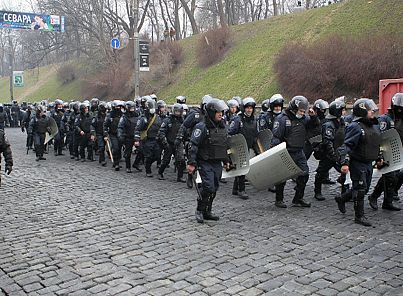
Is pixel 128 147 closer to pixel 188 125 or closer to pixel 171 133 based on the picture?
pixel 171 133

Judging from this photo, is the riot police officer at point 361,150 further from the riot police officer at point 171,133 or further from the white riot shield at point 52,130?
the white riot shield at point 52,130

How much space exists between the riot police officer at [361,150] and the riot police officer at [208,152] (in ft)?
5.97

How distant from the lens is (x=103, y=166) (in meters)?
13.8

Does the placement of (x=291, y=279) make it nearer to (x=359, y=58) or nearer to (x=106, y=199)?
(x=106, y=199)

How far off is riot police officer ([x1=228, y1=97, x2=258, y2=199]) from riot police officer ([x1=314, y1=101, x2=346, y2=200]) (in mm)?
1381

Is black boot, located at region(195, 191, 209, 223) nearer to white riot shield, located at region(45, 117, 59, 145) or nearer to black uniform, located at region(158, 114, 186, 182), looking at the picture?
black uniform, located at region(158, 114, 186, 182)

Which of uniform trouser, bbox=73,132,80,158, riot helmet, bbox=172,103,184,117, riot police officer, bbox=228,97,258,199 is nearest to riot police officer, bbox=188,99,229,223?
riot police officer, bbox=228,97,258,199

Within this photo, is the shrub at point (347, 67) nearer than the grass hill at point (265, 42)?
Yes

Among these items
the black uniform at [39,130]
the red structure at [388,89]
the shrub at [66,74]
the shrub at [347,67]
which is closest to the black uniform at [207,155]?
the red structure at [388,89]

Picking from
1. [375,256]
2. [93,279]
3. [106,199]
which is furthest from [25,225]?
[375,256]

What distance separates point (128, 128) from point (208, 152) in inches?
225

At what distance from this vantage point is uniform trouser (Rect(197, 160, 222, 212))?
7.20 m

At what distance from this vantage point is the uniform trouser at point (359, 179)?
274 inches

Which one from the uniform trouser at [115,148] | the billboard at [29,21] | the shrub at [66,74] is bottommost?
the uniform trouser at [115,148]
